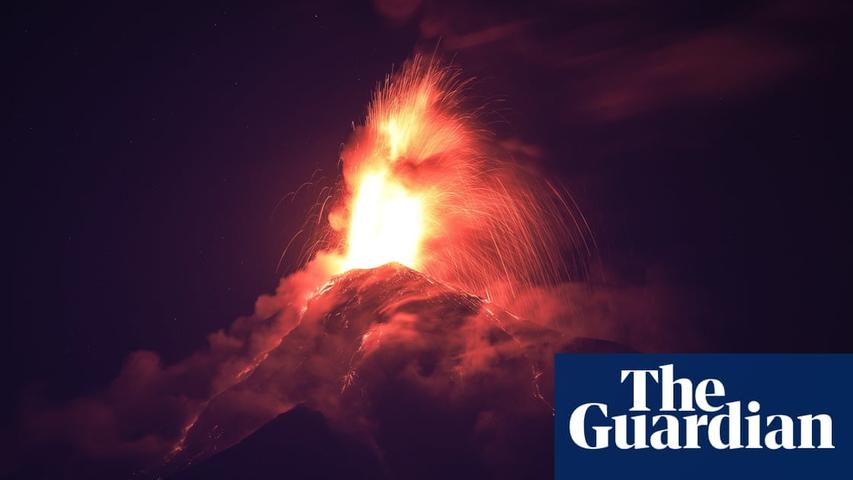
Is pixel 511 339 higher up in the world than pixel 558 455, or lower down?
higher up

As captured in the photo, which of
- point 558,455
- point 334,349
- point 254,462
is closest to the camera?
point 558,455

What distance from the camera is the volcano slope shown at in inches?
808

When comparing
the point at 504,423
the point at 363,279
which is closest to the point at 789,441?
the point at 504,423

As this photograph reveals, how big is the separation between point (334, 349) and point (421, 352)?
8.04 feet

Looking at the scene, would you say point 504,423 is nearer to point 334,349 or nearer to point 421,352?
point 421,352

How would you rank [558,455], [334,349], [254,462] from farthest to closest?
[334,349]
[254,462]
[558,455]

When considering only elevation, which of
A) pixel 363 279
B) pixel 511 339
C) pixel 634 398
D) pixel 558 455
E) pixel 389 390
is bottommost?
pixel 558 455

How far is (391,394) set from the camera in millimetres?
21781

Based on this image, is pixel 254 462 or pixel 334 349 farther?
pixel 334 349

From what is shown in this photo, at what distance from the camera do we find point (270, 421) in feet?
70.6

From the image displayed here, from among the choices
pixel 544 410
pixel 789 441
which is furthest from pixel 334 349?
pixel 789 441

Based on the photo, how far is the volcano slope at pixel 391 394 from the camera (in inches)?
808

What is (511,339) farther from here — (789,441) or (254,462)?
(789,441)

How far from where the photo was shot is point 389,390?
21.9 meters
